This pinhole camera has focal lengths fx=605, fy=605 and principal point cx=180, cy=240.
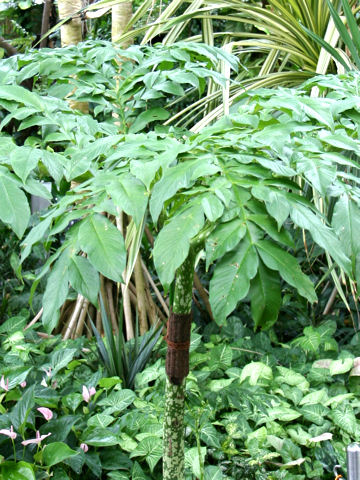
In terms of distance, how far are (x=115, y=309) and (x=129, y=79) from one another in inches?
48.5

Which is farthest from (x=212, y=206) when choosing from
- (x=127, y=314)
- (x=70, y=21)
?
(x=70, y=21)

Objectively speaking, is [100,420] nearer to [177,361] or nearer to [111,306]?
[177,361]

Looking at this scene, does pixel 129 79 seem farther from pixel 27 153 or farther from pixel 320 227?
pixel 320 227

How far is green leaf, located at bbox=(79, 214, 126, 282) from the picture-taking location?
28.2 inches

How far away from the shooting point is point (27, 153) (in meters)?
0.87

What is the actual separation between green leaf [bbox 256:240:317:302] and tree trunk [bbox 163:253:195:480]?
249 millimetres

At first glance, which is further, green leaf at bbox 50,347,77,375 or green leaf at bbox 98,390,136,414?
green leaf at bbox 50,347,77,375

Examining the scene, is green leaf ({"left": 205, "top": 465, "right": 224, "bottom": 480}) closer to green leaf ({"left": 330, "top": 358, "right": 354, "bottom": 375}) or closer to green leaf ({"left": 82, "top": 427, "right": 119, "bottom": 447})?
green leaf ({"left": 82, "top": 427, "right": 119, "bottom": 447})

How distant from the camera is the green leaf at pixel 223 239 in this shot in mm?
704

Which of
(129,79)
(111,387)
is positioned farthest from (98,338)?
(129,79)

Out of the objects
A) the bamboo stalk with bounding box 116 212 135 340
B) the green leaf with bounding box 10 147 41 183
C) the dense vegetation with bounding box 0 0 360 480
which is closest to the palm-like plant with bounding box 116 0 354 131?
the dense vegetation with bounding box 0 0 360 480

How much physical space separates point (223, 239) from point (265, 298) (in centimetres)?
8

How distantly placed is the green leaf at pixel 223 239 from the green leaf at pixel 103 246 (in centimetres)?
11

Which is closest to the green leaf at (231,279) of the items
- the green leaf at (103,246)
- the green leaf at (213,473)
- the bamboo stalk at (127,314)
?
the green leaf at (103,246)
